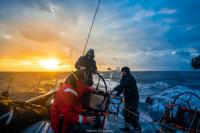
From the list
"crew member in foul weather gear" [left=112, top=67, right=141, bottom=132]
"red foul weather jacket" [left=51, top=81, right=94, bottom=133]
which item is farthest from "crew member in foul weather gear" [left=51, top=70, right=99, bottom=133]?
"crew member in foul weather gear" [left=112, top=67, right=141, bottom=132]

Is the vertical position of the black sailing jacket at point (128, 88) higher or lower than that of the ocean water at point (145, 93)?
higher

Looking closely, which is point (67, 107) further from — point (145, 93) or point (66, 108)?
A: point (145, 93)

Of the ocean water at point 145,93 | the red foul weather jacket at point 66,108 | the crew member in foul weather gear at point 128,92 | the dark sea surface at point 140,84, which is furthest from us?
the dark sea surface at point 140,84

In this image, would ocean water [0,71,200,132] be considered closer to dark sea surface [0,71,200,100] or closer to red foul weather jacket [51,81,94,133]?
dark sea surface [0,71,200,100]

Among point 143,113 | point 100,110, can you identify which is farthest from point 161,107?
point 100,110

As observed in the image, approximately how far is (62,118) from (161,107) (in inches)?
488

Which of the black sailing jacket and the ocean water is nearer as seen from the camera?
the black sailing jacket

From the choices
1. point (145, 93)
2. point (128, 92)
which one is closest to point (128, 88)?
point (128, 92)

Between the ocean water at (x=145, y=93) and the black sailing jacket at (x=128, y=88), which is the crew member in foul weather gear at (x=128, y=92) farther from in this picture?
the ocean water at (x=145, y=93)

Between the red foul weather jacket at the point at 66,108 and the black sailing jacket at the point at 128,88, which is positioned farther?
the black sailing jacket at the point at 128,88

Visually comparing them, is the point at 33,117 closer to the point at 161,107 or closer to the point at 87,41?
the point at 87,41

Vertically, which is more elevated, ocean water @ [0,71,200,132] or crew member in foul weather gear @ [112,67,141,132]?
crew member in foul weather gear @ [112,67,141,132]

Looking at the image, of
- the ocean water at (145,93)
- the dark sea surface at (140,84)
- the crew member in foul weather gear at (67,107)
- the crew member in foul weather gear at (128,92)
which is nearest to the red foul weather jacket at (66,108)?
the crew member in foul weather gear at (67,107)

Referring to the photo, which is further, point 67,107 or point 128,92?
point 128,92
